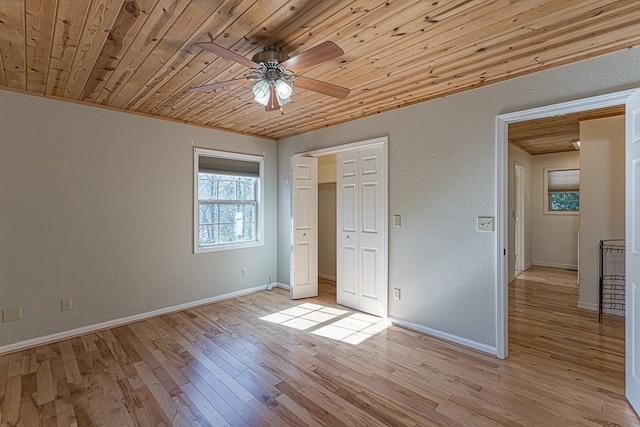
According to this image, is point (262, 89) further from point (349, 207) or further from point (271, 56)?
point (349, 207)

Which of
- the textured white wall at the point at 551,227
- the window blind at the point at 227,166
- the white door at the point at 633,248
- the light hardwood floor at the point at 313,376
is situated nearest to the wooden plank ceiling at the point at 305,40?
the white door at the point at 633,248

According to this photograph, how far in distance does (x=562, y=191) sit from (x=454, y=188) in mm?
4888

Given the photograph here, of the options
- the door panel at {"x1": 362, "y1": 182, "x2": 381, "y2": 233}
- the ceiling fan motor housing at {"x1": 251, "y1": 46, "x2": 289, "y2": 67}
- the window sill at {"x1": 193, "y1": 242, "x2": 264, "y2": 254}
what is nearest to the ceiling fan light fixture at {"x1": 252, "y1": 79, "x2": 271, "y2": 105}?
the ceiling fan motor housing at {"x1": 251, "y1": 46, "x2": 289, "y2": 67}

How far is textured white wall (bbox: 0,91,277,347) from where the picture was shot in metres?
2.91

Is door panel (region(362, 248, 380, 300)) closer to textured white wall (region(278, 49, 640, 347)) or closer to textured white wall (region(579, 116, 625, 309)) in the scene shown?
textured white wall (region(278, 49, 640, 347))

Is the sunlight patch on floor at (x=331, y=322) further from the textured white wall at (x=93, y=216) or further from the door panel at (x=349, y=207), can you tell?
the textured white wall at (x=93, y=216)

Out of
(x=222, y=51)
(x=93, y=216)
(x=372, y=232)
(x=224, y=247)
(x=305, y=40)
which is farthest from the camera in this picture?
(x=224, y=247)

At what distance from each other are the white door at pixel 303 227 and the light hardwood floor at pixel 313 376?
0.95m

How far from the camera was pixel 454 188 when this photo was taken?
3.01 metres

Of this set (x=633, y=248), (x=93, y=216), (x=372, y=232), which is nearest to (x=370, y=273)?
(x=372, y=232)

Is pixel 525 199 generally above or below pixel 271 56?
below

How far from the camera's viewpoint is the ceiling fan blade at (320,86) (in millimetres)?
2133

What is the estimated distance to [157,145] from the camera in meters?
3.77

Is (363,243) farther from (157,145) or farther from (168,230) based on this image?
(157,145)
